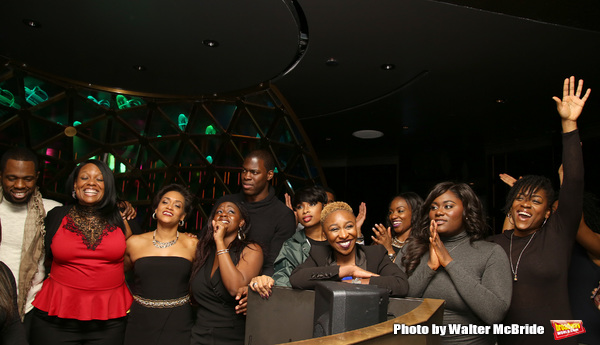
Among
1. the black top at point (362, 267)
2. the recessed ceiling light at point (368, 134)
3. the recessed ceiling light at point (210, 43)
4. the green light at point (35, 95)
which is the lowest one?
the black top at point (362, 267)

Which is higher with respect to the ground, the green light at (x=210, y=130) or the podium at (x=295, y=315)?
the green light at (x=210, y=130)

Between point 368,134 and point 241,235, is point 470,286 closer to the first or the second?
point 241,235

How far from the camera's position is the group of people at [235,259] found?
2252 millimetres

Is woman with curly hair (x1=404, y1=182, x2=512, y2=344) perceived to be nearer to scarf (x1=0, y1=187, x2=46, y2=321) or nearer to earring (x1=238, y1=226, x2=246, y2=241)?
earring (x1=238, y1=226, x2=246, y2=241)

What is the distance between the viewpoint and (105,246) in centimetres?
286

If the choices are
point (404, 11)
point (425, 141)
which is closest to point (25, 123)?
point (404, 11)

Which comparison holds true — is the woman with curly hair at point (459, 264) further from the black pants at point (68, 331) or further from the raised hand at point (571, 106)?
the black pants at point (68, 331)

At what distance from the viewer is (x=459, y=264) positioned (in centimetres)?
224

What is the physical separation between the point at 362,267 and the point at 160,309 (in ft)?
4.17

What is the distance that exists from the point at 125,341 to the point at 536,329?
2.27 metres

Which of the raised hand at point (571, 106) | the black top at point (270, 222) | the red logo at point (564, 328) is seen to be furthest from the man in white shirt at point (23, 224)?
the raised hand at point (571, 106)

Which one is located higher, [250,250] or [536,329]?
[250,250]

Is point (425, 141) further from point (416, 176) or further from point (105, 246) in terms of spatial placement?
point (105, 246)

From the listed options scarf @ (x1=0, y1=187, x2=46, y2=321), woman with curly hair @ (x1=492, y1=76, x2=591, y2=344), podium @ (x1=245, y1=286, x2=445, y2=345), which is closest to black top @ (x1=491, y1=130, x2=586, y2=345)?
woman with curly hair @ (x1=492, y1=76, x2=591, y2=344)
